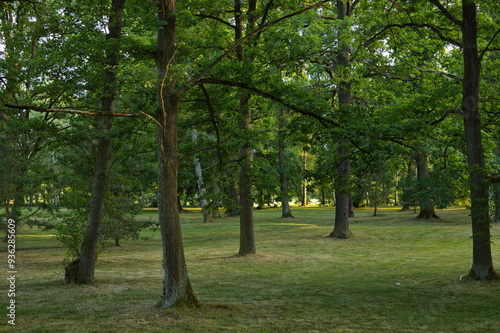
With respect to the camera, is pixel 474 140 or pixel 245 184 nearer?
pixel 474 140

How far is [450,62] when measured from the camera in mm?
14805

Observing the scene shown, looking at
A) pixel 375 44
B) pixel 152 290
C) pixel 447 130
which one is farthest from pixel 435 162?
pixel 152 290

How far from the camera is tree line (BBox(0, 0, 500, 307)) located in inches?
342

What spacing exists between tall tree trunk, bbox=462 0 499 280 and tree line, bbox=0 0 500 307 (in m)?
0.03

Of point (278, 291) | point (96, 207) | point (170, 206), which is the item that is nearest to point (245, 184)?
point (96, 207)

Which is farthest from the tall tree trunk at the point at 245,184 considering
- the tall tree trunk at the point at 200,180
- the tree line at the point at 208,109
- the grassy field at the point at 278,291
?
the tall tree trunk at the point at 200,180

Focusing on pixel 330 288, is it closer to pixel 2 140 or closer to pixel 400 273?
pixel 400 273

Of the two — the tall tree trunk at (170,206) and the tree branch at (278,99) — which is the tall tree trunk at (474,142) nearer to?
the tree branch at (278,99)

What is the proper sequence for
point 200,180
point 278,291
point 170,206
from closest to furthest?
1. point 170,206
2. point 278,291
3. point 200,180

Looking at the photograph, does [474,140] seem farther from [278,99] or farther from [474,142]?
[278,99]

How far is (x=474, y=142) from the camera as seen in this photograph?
11438 millimetres

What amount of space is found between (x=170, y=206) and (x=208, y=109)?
4.08m

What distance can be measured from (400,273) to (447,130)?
4.34 meters

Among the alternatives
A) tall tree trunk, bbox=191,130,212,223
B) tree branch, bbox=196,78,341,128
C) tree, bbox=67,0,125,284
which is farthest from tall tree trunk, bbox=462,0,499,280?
tree, bbox=67,0,125,284
